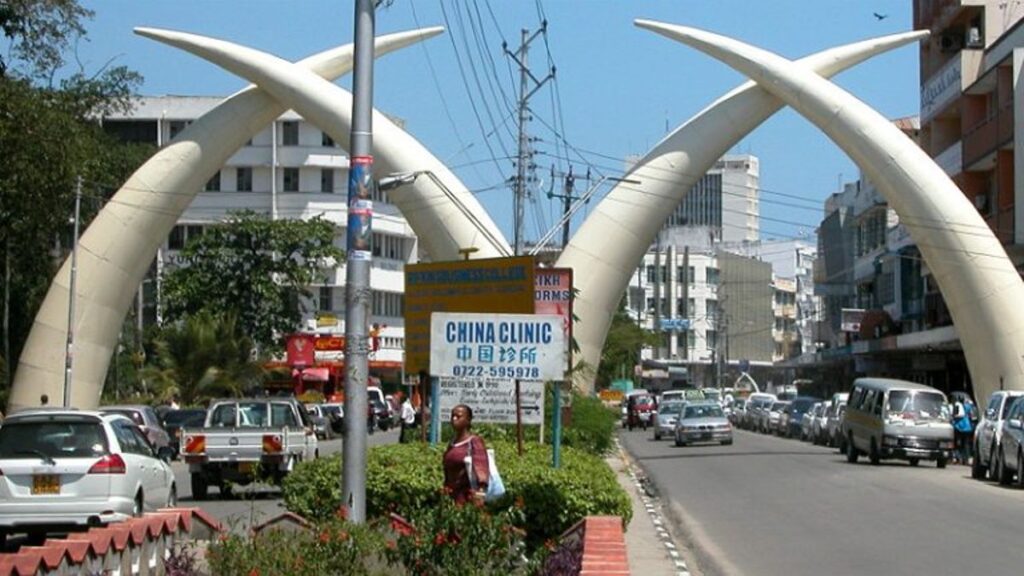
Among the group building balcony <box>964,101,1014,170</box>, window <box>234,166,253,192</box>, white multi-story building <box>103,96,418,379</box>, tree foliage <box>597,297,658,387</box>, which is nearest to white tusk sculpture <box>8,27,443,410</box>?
building balcony <box>964,101,1014,170</box>

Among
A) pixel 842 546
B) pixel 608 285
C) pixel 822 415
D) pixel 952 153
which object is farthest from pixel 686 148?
pixel 842 546

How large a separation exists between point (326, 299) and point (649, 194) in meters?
37.9

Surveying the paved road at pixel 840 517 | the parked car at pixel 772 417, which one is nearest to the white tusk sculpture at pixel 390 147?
the paved road at pixel 840 517

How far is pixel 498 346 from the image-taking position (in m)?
19.2

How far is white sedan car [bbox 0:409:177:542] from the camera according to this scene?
18859mm

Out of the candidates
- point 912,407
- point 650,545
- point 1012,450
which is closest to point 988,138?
point 912,407

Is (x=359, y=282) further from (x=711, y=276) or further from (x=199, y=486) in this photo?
(x=711, y=276)

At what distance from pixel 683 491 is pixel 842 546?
447 inches

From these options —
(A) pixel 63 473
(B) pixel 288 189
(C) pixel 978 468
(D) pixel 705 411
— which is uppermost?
(B) pixel 288 189

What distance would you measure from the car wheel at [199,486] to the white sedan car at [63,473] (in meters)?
8.90

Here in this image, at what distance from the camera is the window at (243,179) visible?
89625 mm

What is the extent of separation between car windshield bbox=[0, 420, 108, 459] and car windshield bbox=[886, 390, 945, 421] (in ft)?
80.4

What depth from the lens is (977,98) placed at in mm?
61094

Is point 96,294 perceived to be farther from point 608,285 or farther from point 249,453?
point 249,453
